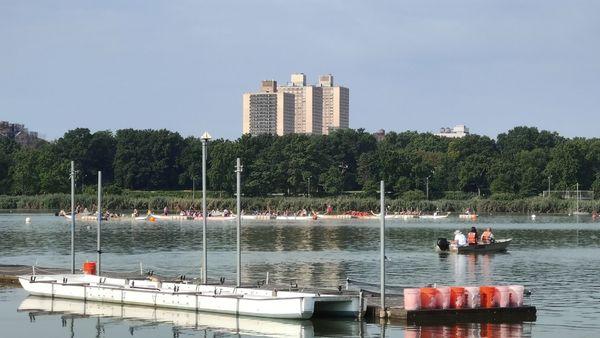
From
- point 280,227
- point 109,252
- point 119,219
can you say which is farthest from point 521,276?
point 119,219

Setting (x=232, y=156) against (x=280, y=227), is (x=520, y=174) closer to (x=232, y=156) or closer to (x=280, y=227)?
(x=232, y=156)

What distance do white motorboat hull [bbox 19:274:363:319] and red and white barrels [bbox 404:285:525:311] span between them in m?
2.12

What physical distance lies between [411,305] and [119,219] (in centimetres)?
11005

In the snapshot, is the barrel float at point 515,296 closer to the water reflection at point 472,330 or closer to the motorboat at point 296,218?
the water reflection at point 472,330

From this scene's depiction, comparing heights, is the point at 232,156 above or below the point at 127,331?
above

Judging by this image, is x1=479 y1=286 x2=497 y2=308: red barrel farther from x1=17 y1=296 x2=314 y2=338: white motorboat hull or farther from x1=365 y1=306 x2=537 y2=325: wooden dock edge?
x1=17 y1=296 x2=314 y2=338: white motorboat hull

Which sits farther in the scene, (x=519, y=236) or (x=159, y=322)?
(x=519, y=236)

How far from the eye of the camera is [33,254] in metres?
79.3

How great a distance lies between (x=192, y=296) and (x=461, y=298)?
10232mm

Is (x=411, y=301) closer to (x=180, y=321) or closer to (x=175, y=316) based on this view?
(x=180, y=321)

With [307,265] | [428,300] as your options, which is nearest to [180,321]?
[428,300]

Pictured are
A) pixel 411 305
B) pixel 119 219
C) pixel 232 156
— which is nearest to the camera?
pixel 411 305

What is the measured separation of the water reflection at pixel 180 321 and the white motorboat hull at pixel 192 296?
11.5 inches

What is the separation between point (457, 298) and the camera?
41531mm
